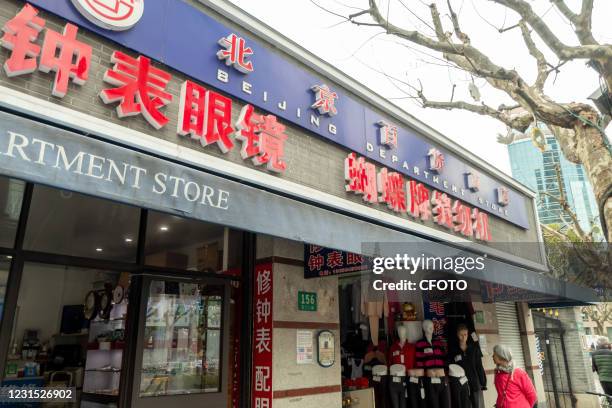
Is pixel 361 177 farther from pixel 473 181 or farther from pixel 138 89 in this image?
pixel 473 181

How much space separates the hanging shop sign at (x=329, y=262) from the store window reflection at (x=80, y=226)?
2.22m

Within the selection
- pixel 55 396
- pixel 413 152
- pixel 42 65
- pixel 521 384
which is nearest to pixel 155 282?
pixel 55 396

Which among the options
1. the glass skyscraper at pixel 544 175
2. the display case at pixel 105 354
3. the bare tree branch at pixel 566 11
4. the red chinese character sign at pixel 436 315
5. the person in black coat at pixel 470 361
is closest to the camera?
the display case at pixel 105 354

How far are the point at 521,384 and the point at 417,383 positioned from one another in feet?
7.41

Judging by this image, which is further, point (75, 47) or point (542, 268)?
point (542, 268)

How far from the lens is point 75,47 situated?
4.01 metres

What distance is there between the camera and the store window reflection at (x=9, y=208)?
427 cm

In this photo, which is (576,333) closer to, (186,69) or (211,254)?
(211,254)

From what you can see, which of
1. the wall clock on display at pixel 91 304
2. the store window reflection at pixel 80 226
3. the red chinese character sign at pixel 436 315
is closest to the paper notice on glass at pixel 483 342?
the red chinese character sign at pixel 436 315

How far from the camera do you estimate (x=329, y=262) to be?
5879mm

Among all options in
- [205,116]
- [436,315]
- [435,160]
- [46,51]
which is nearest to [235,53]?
[205,116]

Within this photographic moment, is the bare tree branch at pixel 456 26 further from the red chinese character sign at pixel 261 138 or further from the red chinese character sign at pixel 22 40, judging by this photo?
the red chinese character sign at pixel 22 40

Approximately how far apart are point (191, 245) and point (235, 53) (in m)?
2.44

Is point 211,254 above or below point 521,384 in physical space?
above
